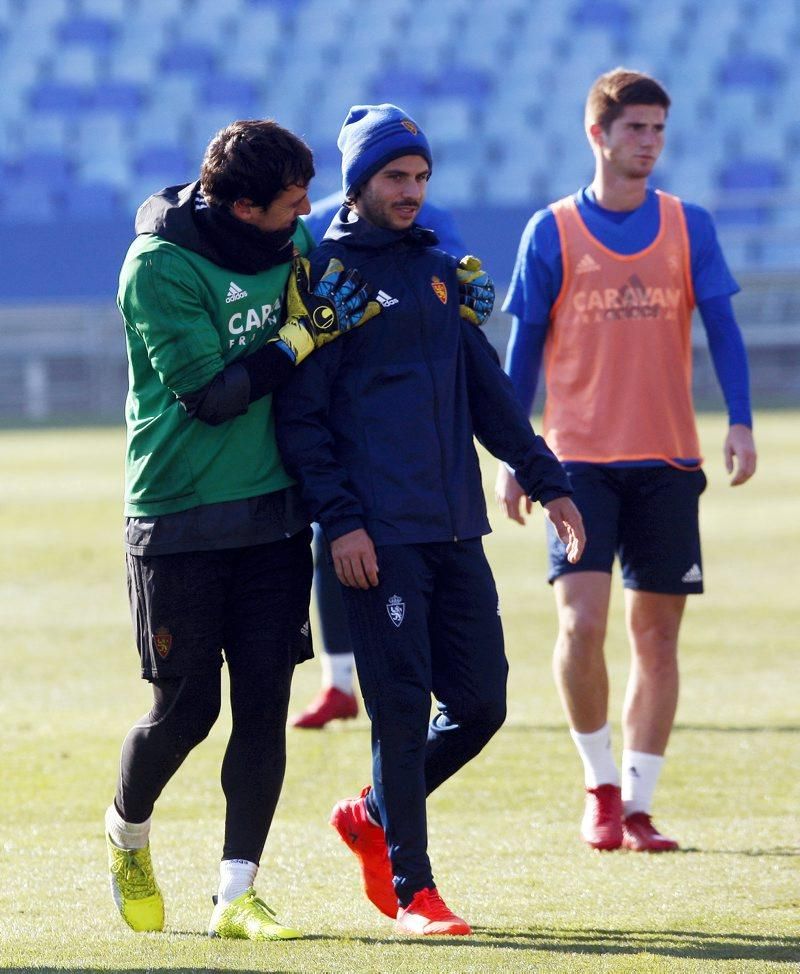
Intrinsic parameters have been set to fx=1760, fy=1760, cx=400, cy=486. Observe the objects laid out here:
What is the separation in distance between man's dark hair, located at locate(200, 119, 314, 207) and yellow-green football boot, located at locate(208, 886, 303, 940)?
1.48m

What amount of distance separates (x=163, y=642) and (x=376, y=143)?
1177mm

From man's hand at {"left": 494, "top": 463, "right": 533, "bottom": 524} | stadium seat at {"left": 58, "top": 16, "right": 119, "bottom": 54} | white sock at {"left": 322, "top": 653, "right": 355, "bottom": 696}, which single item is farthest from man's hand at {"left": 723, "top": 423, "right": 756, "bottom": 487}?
stadium seat at {"left": 58, "top": 16, "right": 119, "bottom": 54}

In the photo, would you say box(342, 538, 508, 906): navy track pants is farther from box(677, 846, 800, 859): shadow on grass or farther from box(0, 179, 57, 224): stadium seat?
box(0, 179, 57, 224): stadium seat

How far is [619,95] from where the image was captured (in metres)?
5.05

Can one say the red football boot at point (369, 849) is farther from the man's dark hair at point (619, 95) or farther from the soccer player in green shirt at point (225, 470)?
the man's dark hair at point (619, 95)

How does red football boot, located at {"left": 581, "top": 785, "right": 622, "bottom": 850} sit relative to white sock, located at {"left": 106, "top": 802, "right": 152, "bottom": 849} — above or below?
below

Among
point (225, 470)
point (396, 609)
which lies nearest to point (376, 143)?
point (225, 470)

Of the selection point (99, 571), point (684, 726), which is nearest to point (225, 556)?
point (684, 726)

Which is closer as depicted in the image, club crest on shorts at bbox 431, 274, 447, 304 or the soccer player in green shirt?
the soccer player in green shirt

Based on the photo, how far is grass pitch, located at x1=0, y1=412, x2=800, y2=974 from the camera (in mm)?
3582

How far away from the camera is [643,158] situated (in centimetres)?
504

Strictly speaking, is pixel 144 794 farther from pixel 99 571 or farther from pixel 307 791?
pixel 99 571

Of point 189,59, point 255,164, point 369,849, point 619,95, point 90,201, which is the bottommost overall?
point 369,849

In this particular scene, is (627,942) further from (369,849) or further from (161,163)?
(161,163)
